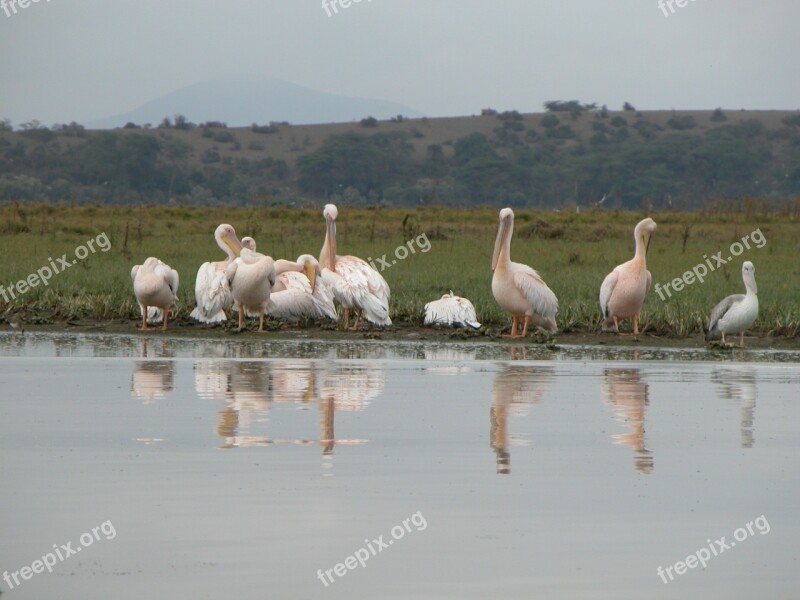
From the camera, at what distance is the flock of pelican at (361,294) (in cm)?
1529

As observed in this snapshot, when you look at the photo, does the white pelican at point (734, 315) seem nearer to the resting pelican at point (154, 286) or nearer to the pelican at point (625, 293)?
the pelican at point (625, 293)

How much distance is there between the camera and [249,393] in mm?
10172

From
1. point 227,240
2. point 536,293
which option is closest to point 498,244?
point 536,293

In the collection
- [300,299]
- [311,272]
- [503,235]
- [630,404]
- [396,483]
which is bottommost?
[396,483]

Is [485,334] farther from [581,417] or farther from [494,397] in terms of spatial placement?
[581,417]

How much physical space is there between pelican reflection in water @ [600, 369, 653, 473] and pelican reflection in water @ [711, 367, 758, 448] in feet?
1.87

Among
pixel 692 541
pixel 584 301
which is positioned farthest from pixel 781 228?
pixel 692 541

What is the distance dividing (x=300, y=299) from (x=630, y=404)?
7.22 m
